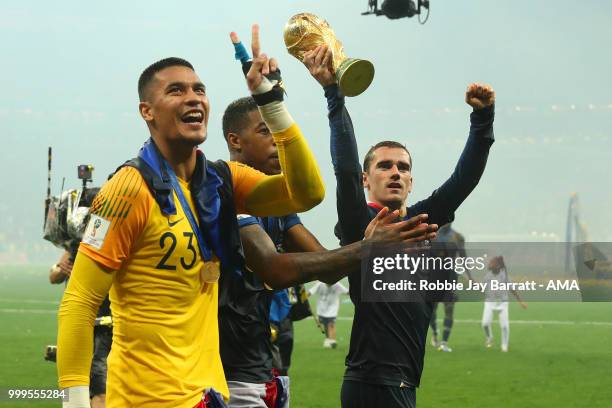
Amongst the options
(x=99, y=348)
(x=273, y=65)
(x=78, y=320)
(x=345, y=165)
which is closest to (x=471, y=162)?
(x=345, y=165)

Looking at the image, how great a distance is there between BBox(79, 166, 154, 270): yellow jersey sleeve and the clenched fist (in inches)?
91.8

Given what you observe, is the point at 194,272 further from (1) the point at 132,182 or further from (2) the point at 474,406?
(2) the point at 474,406

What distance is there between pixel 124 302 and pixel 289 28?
1.65 metres

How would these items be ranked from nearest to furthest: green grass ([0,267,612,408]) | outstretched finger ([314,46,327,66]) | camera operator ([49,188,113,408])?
outstretched finger ([314,46,327,66])
camera operator ([49,188,113,408])
green grass ([0,267,612,408])

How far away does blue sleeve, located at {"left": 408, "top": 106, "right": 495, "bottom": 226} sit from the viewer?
561 cm

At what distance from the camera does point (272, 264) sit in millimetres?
4375

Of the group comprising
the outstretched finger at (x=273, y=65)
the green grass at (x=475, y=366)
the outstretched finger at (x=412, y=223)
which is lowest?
the green grass at (x=475, y=366)

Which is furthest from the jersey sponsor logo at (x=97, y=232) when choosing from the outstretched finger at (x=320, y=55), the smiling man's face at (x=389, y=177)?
the smiling man's face at (x=389, y=177)

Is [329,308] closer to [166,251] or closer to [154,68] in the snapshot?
[154,68]

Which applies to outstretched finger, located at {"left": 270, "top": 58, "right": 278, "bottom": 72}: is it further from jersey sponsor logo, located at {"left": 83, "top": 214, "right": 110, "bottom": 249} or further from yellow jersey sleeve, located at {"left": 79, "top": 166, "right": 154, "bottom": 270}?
jersey sponsor logo, located at {"left": 83, "top": 214, "right": 110, "bottom": 249}

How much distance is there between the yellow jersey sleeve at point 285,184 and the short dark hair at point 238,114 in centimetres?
137

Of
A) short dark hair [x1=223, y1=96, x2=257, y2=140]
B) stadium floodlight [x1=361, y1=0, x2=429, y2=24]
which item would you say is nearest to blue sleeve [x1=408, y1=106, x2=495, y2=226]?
short dark hair [x1=223, y1=96, x2=257, y2=140]

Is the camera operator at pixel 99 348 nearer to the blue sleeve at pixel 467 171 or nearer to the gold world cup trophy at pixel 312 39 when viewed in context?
the blue sleeve at pixel 467 171

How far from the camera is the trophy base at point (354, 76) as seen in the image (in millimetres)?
4363
